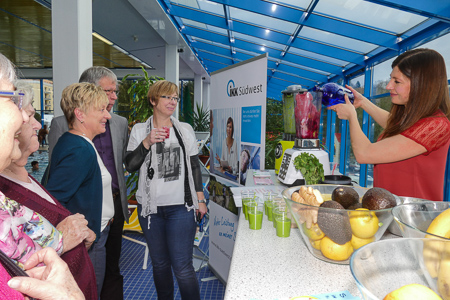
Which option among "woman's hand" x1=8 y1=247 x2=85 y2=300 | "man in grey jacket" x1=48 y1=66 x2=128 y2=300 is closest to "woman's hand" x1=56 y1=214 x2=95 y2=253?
"woman's hand" x1=8 y1=247 x2=85 y2=300

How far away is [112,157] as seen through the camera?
2191 millimetres

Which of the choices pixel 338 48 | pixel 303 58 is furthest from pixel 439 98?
pixel 303 58

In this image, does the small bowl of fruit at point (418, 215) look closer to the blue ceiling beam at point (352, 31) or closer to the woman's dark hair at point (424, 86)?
the woman's dark hair at point (424, 86)

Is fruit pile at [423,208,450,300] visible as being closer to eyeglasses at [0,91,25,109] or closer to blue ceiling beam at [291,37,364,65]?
eyeglasses at [0,91,25,109]

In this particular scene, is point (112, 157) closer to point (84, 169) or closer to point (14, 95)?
point (84, 169)

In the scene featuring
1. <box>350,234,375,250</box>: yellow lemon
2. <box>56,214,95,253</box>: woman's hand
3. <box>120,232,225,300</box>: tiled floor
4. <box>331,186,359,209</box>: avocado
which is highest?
<box>331,186,359,209</box>: avocado

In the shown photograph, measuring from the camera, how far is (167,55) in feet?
28.5

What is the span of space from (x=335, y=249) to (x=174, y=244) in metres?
1.34

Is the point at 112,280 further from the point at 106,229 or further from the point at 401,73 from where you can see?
the point at 401,73

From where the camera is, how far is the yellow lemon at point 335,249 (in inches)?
36.1

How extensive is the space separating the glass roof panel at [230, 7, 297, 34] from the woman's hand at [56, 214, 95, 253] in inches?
226

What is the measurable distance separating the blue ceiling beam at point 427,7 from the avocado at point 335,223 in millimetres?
3859

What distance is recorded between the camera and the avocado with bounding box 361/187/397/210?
2.99 ft

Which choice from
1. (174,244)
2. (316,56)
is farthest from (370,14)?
(174,244)
